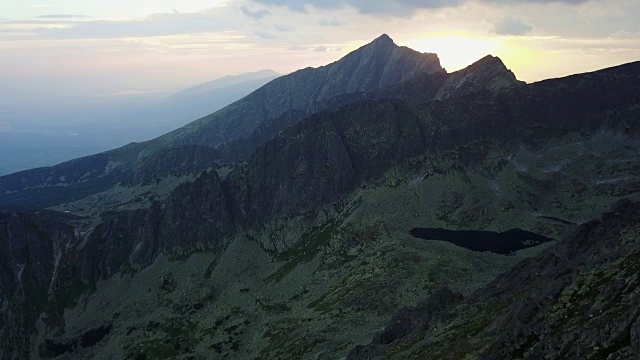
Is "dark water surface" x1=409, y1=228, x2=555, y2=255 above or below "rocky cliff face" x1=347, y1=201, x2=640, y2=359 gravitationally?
below

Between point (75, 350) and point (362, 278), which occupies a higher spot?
point (362, 278)

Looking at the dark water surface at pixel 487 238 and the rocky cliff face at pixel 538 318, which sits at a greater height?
the rocky cliff face at pixel 538 318

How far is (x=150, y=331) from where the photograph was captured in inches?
6624

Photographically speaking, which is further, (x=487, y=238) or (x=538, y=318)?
(x=487, y=238)

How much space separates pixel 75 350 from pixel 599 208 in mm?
207659

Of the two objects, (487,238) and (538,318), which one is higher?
(538,318)

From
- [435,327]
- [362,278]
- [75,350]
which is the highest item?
[435,327]

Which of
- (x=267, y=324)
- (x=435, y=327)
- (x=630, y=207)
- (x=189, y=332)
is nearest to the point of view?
(x=435, y=327)

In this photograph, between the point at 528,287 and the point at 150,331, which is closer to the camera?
the point at 528,287

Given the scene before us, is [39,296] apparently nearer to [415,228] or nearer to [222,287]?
[222,287]

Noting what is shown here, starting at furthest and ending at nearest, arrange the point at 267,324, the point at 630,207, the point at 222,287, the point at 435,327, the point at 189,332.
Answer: the point at 222,287, the point at 189,332, the point at 267,324, the point at 630,207, the point at 435,327

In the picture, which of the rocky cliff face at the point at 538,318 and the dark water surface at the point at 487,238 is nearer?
the rocky cliff face at the point at 538,318

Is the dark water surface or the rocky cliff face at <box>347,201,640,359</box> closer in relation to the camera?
the rocky cliff face at <box>347,201,640,359</box>

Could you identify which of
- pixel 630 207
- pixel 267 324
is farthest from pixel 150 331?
pixel 630 207
